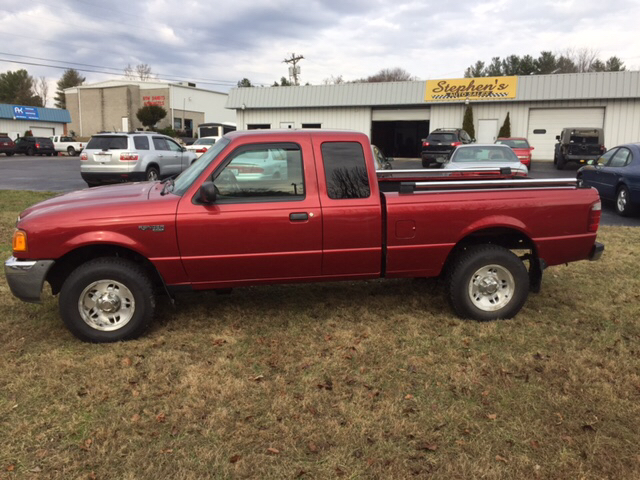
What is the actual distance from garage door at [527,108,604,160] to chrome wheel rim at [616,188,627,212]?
67.6 ft

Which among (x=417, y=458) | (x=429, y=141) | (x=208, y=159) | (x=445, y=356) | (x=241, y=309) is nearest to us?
(x=417, y=458)

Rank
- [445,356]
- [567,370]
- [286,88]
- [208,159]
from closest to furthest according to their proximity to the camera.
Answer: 1. [567,370]
2. [445,356]
3. [208,159]
4. [286,88]

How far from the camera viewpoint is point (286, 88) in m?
36.0

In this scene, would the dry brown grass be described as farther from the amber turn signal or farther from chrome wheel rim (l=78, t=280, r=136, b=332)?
the amber turn signal

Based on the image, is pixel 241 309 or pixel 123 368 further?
pixel 241 309

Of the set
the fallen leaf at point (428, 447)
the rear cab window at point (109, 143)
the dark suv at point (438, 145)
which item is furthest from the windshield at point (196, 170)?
the dark suv at point (438, 145)

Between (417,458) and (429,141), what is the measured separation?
66.3 ft

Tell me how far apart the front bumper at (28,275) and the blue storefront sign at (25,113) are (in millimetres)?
63925

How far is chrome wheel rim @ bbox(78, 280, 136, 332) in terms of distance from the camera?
4.41m

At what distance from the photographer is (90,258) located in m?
4.61

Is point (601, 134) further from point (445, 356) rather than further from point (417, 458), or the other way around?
point (417, 458)

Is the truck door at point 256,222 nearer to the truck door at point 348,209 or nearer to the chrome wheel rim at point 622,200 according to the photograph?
the truck door at point 348,209

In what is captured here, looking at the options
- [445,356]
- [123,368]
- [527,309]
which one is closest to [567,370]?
[445,356]

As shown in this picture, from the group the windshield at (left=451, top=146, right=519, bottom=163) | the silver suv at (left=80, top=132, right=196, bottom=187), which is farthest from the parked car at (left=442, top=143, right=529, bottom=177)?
the silver suv at (left=80, top=132, right=196, bottom=187)
